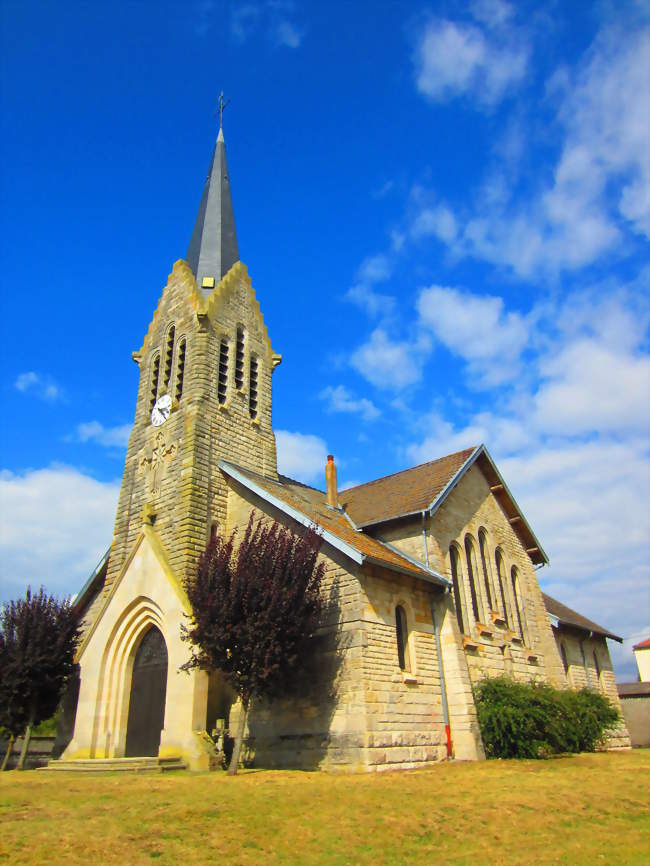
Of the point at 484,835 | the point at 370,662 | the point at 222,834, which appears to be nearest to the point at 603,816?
the point at 484,835

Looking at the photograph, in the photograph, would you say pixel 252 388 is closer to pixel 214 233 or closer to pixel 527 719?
pixel 214 233

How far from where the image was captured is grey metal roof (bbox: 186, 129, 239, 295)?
80.6 feet

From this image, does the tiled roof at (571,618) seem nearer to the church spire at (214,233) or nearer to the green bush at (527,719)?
the green bush at (527,719)

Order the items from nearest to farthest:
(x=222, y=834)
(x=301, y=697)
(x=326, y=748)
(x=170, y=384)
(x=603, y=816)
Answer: (x=222, y=834) → (x=603, y=816) → (x=326, y=748) → (x=301, y=697) → (x=170, y=384)

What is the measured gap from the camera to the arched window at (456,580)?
18469mm

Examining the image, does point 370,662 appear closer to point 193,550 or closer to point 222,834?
point 193,550

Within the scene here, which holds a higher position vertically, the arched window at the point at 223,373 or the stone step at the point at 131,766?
the arched window at the point at 223,373

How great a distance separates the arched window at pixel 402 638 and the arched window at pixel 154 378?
10901mm

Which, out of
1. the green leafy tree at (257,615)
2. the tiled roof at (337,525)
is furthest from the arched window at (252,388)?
the green leafy tree at (257,615)

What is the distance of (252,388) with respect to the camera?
74.5ft

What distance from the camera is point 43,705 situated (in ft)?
58.8

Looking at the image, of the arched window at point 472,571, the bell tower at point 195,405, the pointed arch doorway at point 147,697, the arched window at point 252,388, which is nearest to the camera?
the pointed arch doorway at point 147,697

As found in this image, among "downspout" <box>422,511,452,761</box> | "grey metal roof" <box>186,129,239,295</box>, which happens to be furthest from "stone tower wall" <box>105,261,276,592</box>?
"downspout" <box>422,511,452,761</box>

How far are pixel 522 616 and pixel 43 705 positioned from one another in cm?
1508
